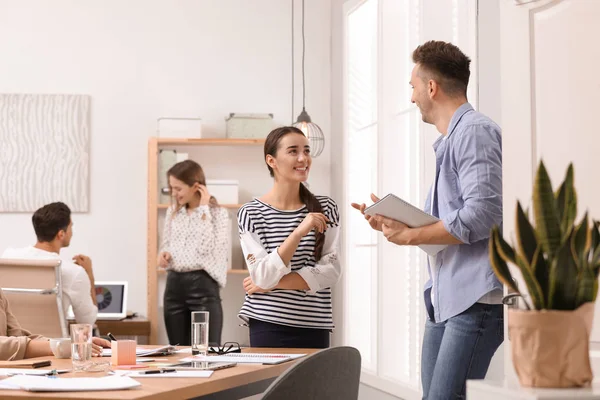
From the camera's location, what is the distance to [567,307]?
1254 mm

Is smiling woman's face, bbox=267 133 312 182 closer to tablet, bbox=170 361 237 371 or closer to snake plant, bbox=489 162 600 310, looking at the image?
tablet, bbox=170 361 237 371

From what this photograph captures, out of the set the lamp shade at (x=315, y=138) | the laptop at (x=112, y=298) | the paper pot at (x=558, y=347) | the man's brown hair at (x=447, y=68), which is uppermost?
the lamp shade at (x=315, y=138)

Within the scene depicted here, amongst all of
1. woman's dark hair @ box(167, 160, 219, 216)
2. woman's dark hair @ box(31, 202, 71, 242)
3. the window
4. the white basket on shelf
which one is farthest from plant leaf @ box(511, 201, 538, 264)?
the white basket on shelf

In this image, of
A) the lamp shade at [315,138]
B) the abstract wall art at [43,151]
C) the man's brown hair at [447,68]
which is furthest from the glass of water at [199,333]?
the abstract wall art at [43,151]

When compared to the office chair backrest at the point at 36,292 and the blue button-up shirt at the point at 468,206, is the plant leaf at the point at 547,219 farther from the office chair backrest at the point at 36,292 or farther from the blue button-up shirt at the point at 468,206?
the office chair backrest at the point at 36,292

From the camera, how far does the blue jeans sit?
213 centimetres

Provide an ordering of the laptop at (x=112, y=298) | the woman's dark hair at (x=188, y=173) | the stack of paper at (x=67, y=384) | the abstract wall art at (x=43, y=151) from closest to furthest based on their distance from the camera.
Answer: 1. the stack of paper at (x=67, y=384)
2. the woman's dark hair at (x=188, y=173)
3. the laptop at (x=112, y=298)
4. the abstract wall art at (x=43, y=151)

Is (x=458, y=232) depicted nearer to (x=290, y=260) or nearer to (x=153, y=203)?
(x=290, y=260)

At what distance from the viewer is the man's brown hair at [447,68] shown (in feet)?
7.74

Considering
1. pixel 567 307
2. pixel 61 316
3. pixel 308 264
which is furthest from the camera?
pixel 61 316

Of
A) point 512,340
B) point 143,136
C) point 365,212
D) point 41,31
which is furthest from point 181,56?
point 512,340

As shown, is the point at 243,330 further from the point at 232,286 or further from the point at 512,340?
the point at 512,340

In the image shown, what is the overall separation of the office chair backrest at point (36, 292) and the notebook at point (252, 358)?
172 cm

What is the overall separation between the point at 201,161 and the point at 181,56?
0.78 m
